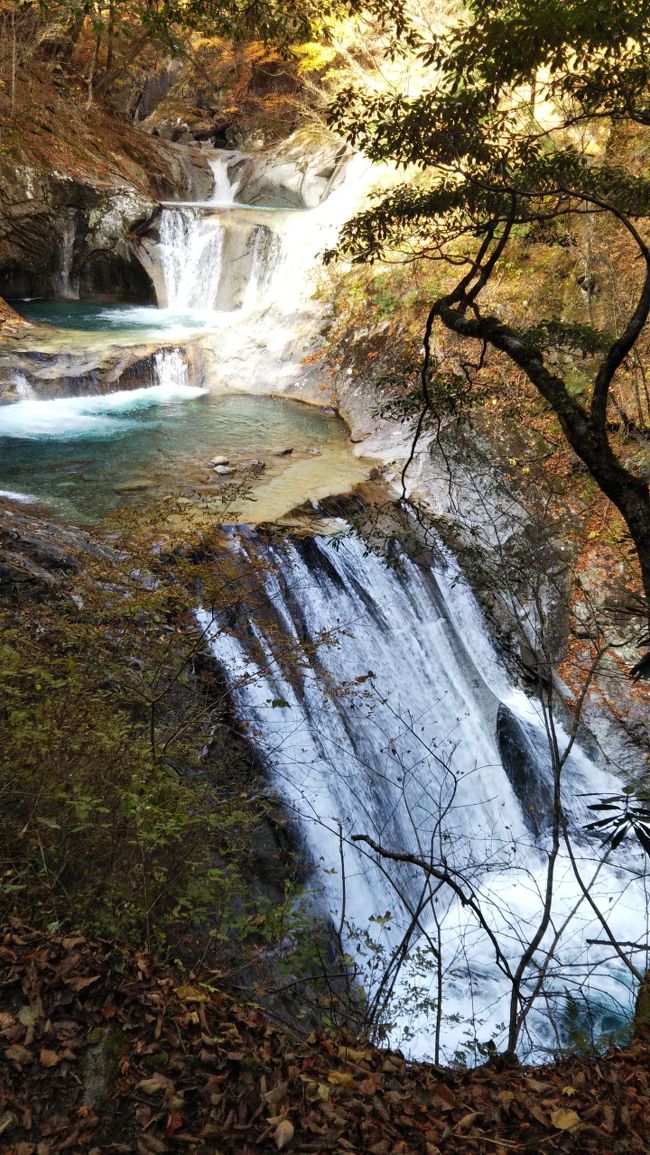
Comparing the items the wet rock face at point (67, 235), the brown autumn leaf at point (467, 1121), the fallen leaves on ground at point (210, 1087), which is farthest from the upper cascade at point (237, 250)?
the brown autumn leaf at point (467, 1121)

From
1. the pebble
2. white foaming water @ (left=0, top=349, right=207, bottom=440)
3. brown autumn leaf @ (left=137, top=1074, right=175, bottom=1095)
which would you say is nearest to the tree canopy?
brown autumn leaf @ (left=137, top=1074, right=175, bottom=1095)

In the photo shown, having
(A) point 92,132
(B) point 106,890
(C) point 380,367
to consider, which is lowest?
(B) point 106,890

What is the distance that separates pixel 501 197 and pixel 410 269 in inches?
363

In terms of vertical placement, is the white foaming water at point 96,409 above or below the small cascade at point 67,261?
below

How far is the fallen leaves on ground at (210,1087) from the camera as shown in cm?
249

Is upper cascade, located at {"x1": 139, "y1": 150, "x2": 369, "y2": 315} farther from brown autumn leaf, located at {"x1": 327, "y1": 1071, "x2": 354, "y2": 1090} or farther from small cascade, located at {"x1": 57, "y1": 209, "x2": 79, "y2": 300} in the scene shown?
brown autumn leaf, located at {"x1": 327, "y1": 1071, "x2": 354, "y2": 1090}

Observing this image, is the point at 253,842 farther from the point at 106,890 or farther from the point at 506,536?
the point at 506,536

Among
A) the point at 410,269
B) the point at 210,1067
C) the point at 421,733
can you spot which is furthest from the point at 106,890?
the point at 410,269

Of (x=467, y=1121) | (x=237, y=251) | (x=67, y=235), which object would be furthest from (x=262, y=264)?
(x=467, y=1121)

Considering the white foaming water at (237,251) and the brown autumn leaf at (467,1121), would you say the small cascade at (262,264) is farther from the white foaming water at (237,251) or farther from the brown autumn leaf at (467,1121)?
the brown autumn leaf at (467,1121)

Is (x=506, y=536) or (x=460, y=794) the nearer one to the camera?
(x=460, y=794)

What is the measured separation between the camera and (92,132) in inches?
771

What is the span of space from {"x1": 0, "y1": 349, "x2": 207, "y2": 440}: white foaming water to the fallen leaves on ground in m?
9.22

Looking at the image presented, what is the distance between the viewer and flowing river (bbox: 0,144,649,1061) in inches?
225
